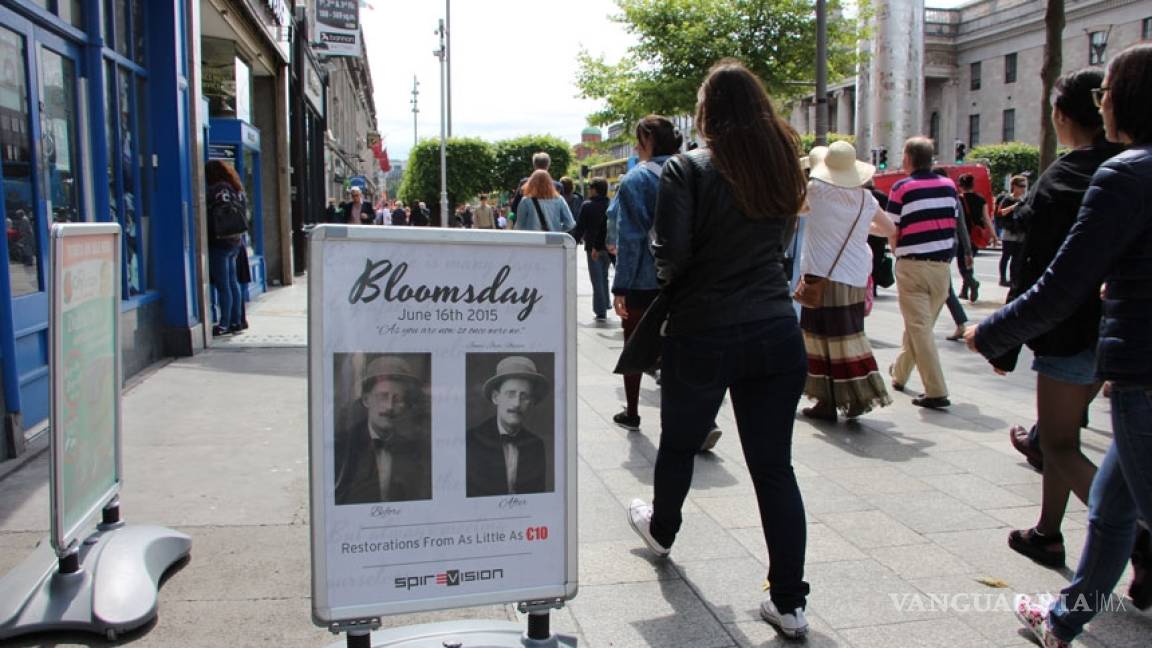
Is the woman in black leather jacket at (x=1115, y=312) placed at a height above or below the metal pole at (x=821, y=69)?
below

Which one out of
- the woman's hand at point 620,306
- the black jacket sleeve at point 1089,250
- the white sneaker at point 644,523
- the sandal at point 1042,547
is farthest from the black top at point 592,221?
the black jacket sleeve at point 1089,250

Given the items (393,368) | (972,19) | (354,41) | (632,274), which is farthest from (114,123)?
(972,19)

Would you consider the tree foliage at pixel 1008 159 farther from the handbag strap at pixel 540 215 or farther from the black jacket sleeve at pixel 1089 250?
the black jacket sleeve at pixel 1089 250

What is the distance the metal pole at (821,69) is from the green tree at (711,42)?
3.47 m

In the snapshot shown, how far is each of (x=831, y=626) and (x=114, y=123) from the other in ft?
22.1

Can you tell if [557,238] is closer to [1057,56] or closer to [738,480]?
[738,480]

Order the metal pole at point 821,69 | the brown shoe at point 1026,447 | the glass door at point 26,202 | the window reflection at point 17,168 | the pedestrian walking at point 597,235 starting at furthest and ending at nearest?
the metal pole at point 821,69
the pedestrian walking at point 597,235
the window reflection at point 17,168
the glass door at point 26,202
the brown shoe at point 1026,447

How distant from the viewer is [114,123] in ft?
24.5

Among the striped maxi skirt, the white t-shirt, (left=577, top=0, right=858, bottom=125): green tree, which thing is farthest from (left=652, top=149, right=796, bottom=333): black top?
(left=577, top=0, right=858, bottom=125): green tree

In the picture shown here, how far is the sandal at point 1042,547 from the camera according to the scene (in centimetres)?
378

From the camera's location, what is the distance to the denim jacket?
5504mm

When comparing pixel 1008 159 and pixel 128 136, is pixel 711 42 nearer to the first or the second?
pixel 128 136

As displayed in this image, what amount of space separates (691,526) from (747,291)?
1.51 metres

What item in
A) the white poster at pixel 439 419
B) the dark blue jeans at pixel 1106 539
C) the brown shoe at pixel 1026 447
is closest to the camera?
the white poster at pixel 439 419
